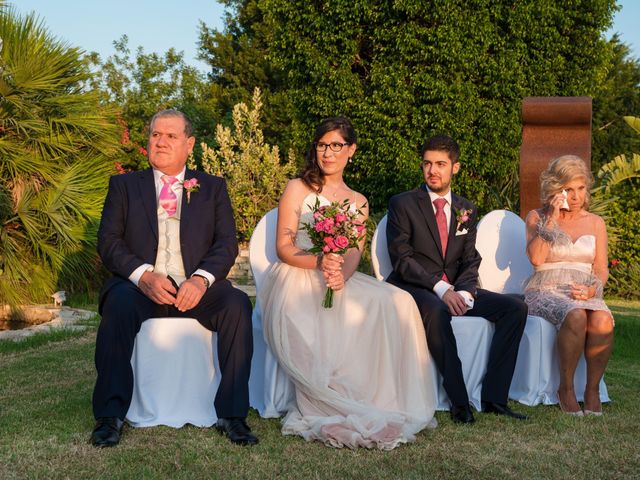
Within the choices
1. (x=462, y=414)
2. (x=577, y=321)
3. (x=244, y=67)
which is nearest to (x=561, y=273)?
(x=577, y=321)

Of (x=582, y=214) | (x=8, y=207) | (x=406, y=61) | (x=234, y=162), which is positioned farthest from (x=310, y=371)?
(x=234, y=162)

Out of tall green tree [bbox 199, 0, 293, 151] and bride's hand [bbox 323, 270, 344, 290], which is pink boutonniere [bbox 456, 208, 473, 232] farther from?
tall green tree [bbox 199, 0, 293, 151]

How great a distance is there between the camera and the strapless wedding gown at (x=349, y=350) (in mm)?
4578

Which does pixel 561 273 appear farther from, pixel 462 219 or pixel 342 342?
pixel 342 342

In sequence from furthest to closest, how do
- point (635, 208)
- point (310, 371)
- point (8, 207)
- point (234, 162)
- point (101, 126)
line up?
1. point (234, 162)
2. point (635, 208)
3. point (101, 126)
4. point (8, 207)
5. point (310, 371)

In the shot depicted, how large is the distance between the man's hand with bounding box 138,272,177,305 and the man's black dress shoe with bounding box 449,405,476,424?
74.0 inches

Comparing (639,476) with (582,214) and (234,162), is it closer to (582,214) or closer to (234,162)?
(582,214)

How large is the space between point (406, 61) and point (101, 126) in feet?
27.2

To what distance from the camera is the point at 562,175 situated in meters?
5.57

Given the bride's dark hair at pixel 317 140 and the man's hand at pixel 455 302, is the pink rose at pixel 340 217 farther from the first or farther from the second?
the man's hand at pixel 455 302

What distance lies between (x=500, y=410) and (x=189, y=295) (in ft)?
7.04

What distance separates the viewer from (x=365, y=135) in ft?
56.4

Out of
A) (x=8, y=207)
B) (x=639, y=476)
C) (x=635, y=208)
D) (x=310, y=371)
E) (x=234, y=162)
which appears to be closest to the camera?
(x=639, y=476)

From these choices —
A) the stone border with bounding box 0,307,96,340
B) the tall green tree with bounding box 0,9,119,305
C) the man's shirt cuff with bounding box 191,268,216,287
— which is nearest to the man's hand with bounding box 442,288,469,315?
the man's shirt cuff with bounding box 191,268,216,287
